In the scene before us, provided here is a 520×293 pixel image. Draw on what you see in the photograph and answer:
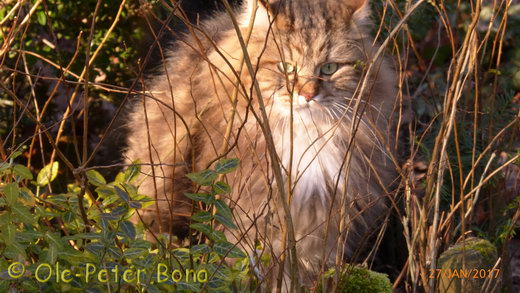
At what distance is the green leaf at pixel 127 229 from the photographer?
1802 mm

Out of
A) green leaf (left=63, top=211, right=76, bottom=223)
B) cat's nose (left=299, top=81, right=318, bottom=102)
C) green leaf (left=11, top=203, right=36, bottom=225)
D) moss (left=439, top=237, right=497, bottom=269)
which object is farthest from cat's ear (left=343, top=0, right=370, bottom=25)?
green leaf (left=11, top=203, right=36, bottom=225)

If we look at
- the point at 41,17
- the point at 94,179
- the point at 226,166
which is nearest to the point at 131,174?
the point at 94,179

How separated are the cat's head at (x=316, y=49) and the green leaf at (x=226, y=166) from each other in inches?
28.7

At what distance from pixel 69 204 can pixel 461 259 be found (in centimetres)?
116

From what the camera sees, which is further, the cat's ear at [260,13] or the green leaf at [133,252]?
the cat's ear at [260,13]

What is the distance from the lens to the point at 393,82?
2834 mm

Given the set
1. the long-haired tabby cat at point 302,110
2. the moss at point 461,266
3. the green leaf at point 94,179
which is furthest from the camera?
the long-haired tabby cat at point 302,110

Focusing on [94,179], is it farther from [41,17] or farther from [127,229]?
[41,17]

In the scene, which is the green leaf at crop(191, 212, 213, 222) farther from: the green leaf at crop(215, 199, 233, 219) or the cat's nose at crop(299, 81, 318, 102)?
the cat's nose at crop(299, 81, 318, 102)

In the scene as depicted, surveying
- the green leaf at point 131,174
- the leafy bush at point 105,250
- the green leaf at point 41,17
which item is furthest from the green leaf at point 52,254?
the green leaf at point 41,17

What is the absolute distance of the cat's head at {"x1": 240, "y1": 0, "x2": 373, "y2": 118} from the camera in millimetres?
2547

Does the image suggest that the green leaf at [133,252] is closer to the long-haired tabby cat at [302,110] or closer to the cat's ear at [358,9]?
the long-haired tabby cat at [302,110]

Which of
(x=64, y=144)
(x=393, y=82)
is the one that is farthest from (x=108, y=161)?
(x=393, y=82)

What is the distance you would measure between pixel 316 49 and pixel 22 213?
3.99 ft
